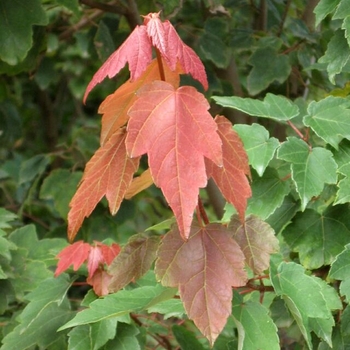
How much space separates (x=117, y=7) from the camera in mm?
1813

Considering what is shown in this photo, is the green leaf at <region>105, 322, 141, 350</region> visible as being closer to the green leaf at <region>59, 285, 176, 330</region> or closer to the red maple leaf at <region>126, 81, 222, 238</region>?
the green leaf at <region>59, 285, 176, 330</region>

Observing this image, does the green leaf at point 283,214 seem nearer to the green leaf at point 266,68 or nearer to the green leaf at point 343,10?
the green leaf at point 343,10

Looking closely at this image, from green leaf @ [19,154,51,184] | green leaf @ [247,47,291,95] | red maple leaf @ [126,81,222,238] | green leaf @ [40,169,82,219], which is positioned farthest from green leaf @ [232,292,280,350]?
green leaf @ [19,154,51,184]

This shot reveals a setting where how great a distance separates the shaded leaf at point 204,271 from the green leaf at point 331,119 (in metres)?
0.21

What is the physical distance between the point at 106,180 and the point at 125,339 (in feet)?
0.98

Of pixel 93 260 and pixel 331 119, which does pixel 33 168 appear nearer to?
pixel 93 260

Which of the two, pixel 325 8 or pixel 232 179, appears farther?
pixel 325 8

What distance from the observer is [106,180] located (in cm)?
88

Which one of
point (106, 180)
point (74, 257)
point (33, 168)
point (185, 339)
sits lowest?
point (33, 168)

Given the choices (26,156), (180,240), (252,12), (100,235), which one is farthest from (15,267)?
(26,156)

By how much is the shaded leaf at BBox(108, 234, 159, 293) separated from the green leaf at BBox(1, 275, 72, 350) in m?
0.19

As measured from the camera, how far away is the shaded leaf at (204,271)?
82 centimetres

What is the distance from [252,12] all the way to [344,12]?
0.97 m

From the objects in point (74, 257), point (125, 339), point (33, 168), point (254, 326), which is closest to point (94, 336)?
point (125, 339)
